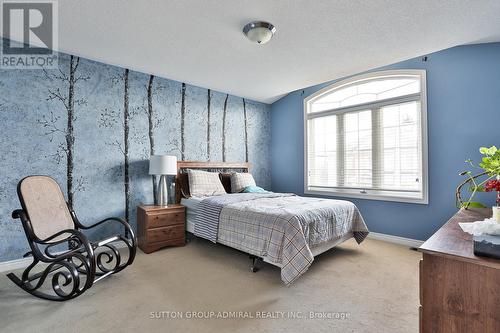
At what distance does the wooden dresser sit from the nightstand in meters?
2.87

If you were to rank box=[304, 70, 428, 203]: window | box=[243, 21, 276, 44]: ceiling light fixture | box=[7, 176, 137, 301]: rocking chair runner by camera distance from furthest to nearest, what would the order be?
box=[304, 70, 428, 203]: window
box=[243, 21, 276, 44]: ceiling light fixture
box=[7, 176, 137, 301]: rocking chair runner

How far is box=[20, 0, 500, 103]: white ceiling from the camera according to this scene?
6.77 ft

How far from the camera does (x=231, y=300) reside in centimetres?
198

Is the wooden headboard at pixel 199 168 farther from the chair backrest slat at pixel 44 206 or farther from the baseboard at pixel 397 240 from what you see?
the baseboard at pixel 397 240

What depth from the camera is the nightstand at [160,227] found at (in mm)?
3051

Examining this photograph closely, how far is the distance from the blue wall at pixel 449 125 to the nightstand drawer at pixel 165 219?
9.68ft

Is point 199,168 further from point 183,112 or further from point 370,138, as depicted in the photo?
point 370,138

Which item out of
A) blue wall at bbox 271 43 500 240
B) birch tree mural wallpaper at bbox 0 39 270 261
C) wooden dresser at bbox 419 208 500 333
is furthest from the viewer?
blue wall at bbox 271 43 500 240

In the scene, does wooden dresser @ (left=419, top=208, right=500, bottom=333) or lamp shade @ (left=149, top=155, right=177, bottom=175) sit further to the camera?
lamp shade @ (left=149, top=155, right=177, bottom=175)

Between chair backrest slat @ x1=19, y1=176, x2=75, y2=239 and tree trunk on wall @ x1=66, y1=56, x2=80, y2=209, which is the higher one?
tree trunk on wall @ x1=66, y1=56, x2=80, y2=209

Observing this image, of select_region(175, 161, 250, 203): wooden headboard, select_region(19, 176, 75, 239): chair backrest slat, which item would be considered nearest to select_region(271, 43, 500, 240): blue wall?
select_region(175, 161, 250, 203): wooden headboard

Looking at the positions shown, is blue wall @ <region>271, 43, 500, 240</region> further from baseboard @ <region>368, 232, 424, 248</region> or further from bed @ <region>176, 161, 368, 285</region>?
bed @ <region>176, 161, 368, 285</region>

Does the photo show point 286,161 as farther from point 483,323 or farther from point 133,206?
point 483,323

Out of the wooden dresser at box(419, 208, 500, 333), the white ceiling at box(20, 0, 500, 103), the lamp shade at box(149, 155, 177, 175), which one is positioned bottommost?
the wooden dresser at box(419, 208, 500, 333)
